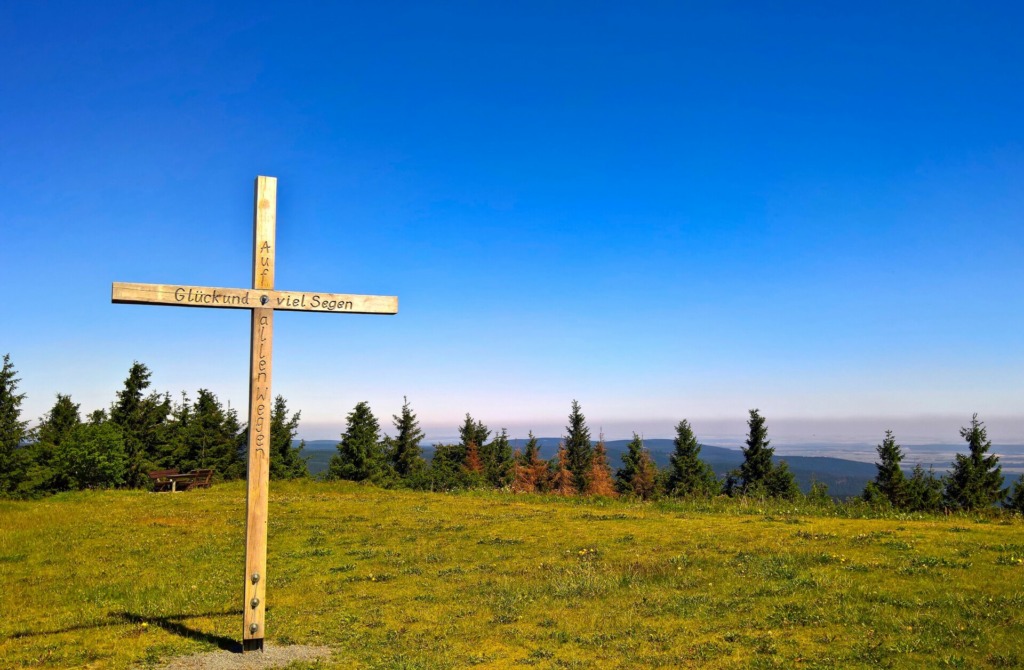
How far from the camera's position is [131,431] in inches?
2131

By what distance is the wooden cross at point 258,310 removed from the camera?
343 inches

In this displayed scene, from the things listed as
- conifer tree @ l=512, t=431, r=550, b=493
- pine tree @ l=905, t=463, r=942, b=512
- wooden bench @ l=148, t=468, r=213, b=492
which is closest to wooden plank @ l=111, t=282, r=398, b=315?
wooden bench @ l=148, t=468, r=213, b=492

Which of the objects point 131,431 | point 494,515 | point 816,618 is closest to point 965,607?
point 816,618

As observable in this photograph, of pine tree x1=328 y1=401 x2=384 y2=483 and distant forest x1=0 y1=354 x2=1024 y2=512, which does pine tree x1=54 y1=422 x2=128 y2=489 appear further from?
pine tree x1=328 y1=401 x2=384 y2=483

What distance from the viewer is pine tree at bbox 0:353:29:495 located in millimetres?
29469

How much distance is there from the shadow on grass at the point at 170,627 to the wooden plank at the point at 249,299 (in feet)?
16.1

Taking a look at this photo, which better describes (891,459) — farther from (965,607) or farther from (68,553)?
(68,553)

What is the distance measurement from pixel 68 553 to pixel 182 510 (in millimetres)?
7712

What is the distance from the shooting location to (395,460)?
75875mm

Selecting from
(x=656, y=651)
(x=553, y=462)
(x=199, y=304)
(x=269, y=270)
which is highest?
(x=269, y=270)

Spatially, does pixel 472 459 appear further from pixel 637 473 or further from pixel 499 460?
pixel 637 473

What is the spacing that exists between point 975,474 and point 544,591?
76.6 metres

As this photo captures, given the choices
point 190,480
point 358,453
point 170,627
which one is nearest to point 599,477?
point 358,453

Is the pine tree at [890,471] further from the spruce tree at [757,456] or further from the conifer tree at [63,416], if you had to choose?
the conifer tree at [63,416]
